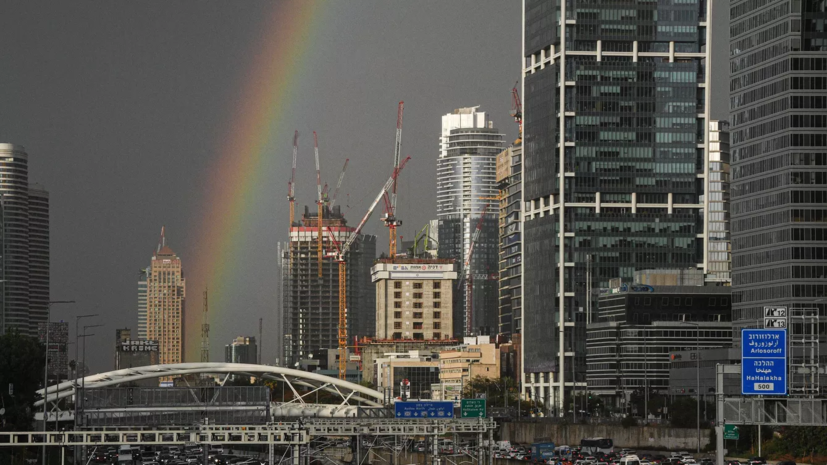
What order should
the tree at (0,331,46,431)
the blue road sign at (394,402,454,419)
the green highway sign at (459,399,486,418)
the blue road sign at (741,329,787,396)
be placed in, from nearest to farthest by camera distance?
the blue road sign at (741,329,787,396) < the blue road sign at (394,402,454,419) < the green highway sign at (459,399,486,418) < the tree at (0,331,46,431)

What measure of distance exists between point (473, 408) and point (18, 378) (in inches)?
2499

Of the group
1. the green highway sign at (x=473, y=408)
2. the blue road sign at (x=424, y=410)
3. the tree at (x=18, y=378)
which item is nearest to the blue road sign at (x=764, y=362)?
the blue road sign at (x=424, y=410)

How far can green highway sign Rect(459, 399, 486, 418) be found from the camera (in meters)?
162

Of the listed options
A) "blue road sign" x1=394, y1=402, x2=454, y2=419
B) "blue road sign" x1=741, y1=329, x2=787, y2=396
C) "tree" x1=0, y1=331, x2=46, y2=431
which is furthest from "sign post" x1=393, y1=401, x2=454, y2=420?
"blue road sign" x1=741, y1=329, x2=787, y2=396

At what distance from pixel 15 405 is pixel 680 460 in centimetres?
8419

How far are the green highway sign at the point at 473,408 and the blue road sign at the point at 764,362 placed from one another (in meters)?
67.2

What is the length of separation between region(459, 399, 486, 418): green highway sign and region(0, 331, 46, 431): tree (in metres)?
56.1

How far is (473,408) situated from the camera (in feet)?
535

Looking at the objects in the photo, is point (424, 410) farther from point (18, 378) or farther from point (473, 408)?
point (18, 378)

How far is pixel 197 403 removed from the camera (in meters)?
188

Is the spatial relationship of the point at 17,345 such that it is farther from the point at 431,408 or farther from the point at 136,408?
the point at 431,408

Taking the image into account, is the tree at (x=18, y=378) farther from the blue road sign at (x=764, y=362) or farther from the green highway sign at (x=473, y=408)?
the blue road sign at (x=764, y=362)

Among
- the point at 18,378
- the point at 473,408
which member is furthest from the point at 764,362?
the point at 18,378

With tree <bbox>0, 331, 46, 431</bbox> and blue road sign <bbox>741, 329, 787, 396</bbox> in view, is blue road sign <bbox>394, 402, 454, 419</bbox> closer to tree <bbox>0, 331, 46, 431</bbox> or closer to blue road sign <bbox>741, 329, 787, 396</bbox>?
tree <bbox>0, 331, 46, 431</bbox>
